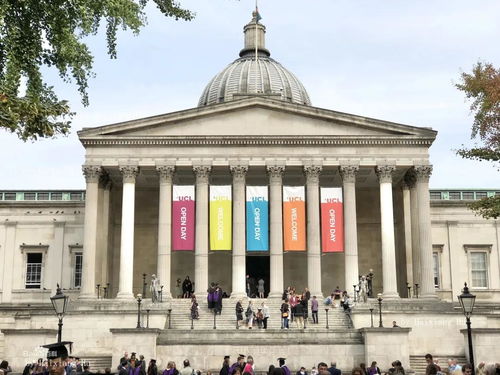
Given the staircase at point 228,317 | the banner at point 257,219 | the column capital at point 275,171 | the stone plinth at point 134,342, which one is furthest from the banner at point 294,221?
the stone plinth at point 134,342

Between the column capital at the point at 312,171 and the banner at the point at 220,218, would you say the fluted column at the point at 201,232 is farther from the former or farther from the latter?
the column capital at the point at 312,171

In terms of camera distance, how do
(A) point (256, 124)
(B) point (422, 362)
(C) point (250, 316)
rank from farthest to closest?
(A) point (256, 124) < (C) point (250, 316) < (B) point (422, 362)

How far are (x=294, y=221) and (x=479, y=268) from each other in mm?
16116

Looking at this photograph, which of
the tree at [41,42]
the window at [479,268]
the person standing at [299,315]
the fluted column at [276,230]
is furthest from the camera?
the window at [479,268]

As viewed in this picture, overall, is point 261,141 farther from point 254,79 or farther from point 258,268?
point 254,79

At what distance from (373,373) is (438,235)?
31.9 m

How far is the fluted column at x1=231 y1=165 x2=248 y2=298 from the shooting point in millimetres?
43325

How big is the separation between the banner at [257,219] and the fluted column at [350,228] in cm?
482

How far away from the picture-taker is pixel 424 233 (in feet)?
146

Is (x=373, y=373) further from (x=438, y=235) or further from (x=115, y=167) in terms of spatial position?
(x=438, y=235)

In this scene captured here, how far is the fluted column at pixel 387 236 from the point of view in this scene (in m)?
43.9

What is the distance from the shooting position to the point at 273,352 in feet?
104

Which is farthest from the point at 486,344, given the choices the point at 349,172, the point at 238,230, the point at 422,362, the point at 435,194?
the point at 435,194

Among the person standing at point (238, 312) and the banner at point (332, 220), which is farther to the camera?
the banner at point (332, 220)
